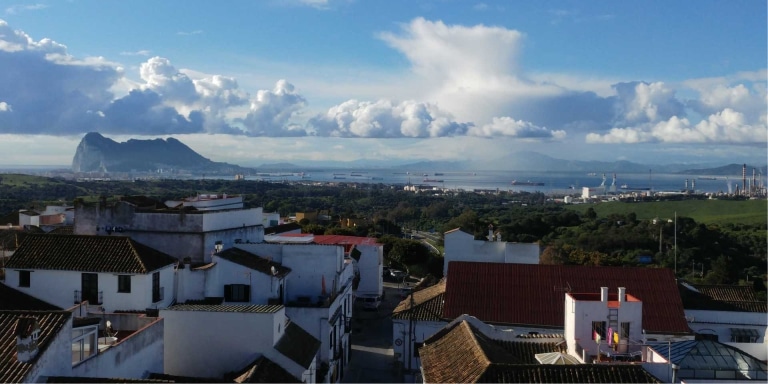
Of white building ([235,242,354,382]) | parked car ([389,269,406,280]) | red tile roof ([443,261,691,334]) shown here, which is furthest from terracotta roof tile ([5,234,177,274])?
parked car ([389,269,406,280])

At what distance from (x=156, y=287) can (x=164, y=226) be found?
3.45 m

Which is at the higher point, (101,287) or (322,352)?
(101,287)

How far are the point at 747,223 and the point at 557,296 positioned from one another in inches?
2277

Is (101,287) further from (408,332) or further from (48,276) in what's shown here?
(408,332)

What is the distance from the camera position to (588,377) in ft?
42.3

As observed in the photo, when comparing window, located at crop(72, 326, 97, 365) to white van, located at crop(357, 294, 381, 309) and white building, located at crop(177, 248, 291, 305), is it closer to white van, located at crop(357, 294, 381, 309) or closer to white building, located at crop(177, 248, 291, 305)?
white building, located at crop(177, 248, 291, 305)

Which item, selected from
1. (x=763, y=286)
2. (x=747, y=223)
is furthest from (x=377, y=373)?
(x=747, y=223)

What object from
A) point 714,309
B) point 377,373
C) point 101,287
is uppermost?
point 101,287

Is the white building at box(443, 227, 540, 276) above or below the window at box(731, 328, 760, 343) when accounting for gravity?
above

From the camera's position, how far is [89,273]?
60.8 feet

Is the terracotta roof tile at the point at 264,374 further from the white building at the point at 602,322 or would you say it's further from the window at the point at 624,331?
the window at the point at 624,331

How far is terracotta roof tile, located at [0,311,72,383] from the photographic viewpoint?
35.4ft

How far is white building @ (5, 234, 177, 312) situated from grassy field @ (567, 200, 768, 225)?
71524 millimetres

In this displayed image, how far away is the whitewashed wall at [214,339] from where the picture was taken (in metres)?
15.7
